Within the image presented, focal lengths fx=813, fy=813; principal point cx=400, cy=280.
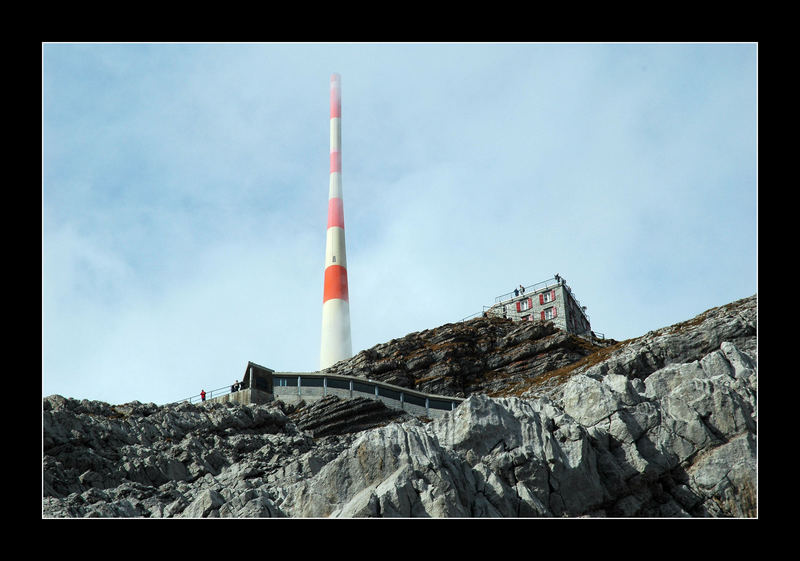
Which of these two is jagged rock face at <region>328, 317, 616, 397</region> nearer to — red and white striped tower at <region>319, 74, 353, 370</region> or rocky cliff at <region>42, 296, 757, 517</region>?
red and white striped tower at <region>319, 74, 353, 370</region>

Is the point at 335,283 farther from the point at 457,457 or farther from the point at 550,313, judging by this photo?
the point at 457,457

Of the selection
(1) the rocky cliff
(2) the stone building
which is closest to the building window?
(2) the stone building

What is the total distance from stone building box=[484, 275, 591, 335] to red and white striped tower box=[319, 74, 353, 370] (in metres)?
22.1

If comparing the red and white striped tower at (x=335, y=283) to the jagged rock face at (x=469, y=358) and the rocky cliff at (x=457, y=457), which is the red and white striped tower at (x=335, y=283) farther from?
the rocky cliff at (x=457, y=457)

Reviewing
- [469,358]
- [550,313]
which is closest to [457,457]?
[469,358]

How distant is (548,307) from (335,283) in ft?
101

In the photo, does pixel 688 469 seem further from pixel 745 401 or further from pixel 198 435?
pixel 198 435

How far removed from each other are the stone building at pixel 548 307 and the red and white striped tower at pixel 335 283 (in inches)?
871

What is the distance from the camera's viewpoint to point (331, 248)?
3462 inches

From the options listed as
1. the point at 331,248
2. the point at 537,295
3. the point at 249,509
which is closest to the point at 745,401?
the point at 249,509

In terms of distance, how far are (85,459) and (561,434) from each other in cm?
2380

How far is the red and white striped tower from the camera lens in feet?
272
